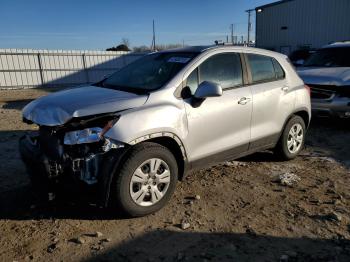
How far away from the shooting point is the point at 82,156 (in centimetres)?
320

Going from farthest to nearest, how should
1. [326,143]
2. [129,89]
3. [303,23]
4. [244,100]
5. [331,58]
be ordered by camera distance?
1. [303,23]
2. [331,58]
3. [326,143]
4. [244,100]
5. [129,89]

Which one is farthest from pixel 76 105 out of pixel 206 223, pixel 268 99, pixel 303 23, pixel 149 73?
pixel 303 23

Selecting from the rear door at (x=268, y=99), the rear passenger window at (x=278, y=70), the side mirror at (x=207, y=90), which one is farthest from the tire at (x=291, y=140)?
the side mirror at (x=207, y=90)

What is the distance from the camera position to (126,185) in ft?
10.9

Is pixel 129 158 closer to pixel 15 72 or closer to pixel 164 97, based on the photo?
pixel 164 97

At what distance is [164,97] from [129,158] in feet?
2.53

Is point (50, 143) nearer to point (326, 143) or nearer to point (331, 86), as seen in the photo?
point (326, 143)

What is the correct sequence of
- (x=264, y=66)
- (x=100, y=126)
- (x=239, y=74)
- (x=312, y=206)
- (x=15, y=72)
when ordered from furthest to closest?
(x=15, y=72), (x=264, y=66), (x=239, y=74), (x=312, y=206), (x=100, y=126)

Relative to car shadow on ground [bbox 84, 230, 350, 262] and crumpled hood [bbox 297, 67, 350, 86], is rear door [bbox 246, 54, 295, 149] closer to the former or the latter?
car shadow on ground [bbox 84, 230, 350, 262]

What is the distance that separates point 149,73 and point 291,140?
2.49 meters

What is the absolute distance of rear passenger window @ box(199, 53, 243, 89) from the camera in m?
4.05

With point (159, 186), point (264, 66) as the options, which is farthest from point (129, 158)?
point (264, 66)

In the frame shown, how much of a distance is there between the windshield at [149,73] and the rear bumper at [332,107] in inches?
168

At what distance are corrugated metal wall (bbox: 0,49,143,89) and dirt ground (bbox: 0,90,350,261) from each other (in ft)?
49.9
